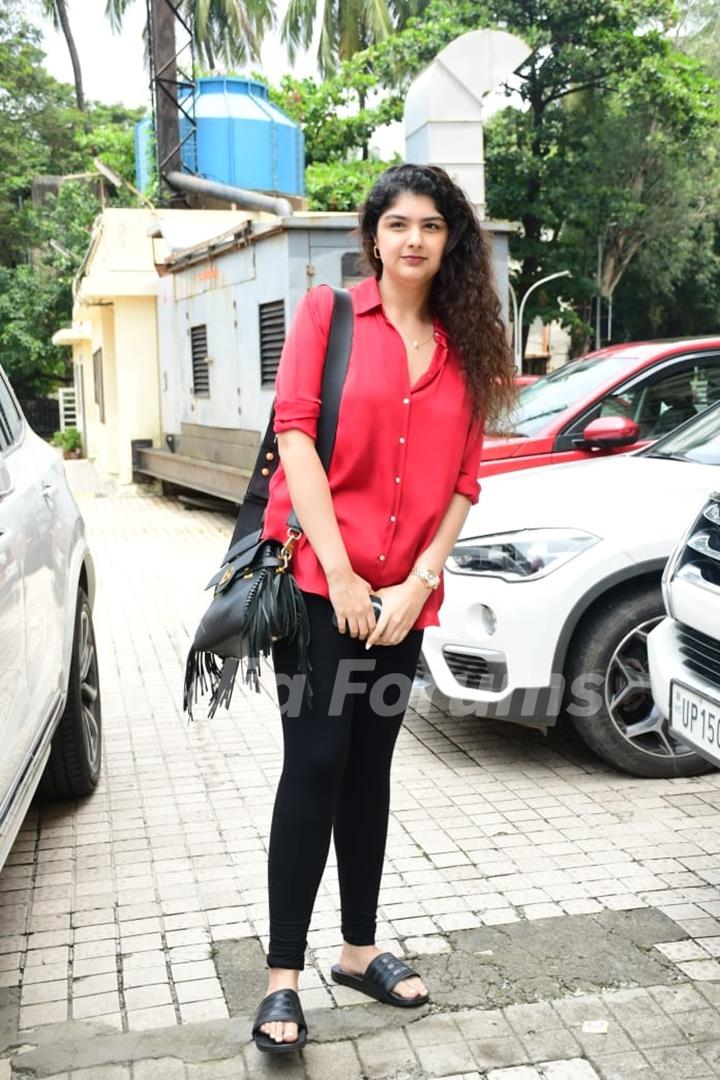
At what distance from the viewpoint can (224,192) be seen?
18.7m

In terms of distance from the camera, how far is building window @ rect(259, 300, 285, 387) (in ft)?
37.4

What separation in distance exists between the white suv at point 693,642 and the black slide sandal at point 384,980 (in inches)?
41.3

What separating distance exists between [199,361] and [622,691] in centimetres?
1069

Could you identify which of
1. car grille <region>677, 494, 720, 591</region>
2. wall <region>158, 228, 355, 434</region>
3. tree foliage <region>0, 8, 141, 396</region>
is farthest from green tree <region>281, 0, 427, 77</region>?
car grille <region>677, 494, 720, 591</region>

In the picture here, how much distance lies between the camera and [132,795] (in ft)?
15.4

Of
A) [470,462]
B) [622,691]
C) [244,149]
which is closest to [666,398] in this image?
[622,691]

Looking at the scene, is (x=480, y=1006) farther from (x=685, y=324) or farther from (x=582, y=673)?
(x=685, y=324)

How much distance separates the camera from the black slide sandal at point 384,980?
9.82 ft

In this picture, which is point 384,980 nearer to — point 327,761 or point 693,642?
point 327,761

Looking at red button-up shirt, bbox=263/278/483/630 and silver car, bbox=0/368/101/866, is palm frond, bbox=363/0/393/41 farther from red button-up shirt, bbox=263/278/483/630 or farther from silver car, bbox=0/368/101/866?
red button-up shirt, bbox=263/278/483/630

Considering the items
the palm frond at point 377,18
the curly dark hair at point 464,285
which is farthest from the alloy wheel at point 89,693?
the palm frond at point 377,18

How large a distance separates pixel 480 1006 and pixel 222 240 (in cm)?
1092

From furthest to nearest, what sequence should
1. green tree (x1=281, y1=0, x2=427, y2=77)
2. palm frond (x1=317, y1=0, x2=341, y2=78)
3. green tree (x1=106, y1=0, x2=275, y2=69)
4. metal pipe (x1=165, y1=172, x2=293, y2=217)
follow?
green tree (x1=106, y1=0, x2=275, y2=69)
palm frond (x1=317, y1=0, x2=341, y2=78)
green tree (x1=281, y1=0, x2=427, y2=77)
metal pipe (x1=165, y1=172, x2=293, y2=217)

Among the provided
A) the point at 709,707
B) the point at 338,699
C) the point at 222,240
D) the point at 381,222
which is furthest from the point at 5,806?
the point at 222,240
